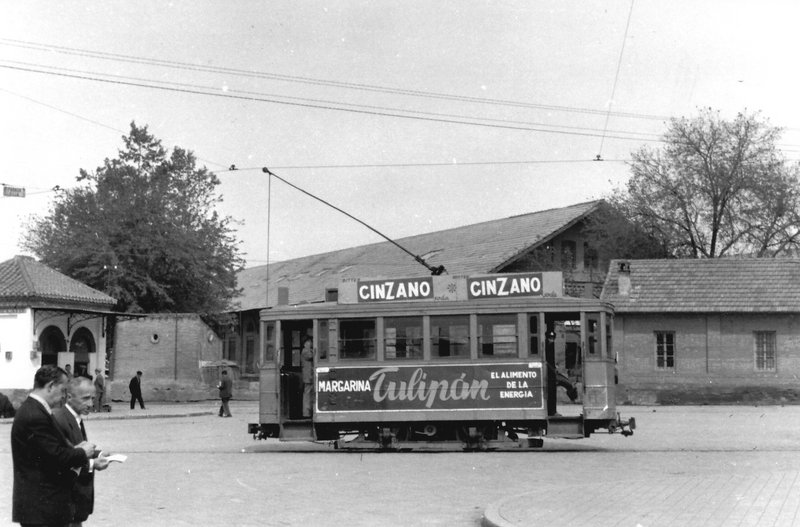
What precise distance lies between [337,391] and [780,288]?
26577 millimetres

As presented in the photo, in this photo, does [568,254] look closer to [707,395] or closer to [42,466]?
[707,395]

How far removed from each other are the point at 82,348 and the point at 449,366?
22491mm

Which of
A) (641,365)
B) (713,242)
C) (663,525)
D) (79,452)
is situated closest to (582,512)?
(663,525)

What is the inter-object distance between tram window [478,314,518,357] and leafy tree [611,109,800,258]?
3359 centimetres

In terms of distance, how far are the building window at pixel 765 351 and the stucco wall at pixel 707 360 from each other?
0.64 feet

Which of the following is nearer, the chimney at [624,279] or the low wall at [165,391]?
the chimney at [624,279]

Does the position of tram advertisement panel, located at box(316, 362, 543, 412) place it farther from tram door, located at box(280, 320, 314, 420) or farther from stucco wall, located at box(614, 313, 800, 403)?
stucco wall, located at box(614, 313, 800, 403)

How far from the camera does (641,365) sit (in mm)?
40125

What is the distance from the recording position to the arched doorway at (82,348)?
121 feet

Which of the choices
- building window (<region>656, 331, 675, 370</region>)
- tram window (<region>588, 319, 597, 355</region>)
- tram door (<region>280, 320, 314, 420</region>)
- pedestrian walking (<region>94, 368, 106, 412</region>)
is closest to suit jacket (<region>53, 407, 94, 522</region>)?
tram door (<region>280, 320, 314, 420</region>)

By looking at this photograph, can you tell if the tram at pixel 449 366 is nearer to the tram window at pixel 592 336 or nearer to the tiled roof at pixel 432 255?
the tram window at pixel 592 336

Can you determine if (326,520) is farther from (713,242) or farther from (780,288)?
(713,242)

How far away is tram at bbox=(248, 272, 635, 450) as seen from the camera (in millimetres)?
18453

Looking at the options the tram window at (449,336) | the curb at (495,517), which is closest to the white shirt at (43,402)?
the curb at (495,517)
